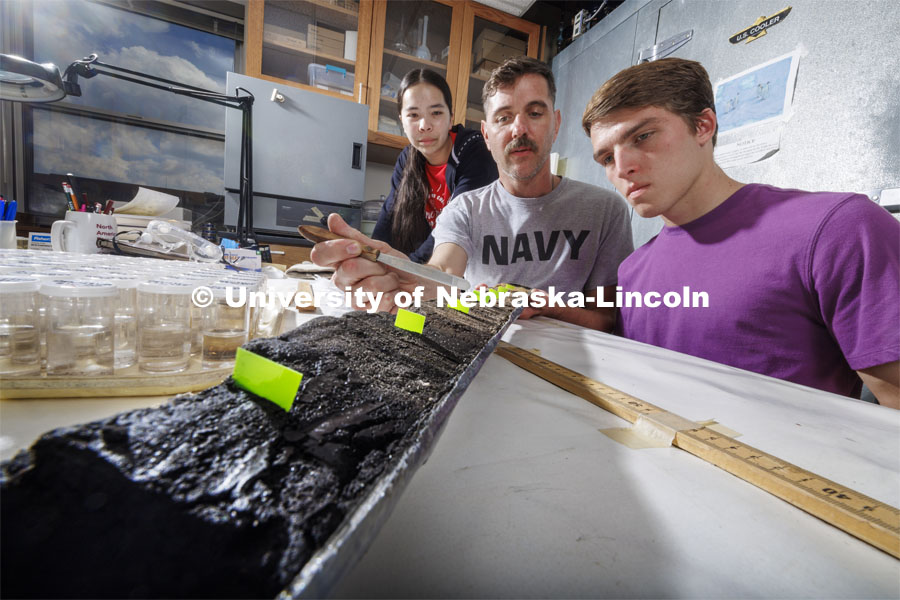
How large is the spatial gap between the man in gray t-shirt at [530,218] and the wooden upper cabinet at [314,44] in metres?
1.44

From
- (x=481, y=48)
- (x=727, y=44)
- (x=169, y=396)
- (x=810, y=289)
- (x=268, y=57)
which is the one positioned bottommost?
(x=169, y=396)

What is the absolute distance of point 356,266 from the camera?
77cm

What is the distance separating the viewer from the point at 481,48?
102 inches

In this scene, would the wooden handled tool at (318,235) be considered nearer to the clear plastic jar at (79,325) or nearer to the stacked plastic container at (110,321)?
the stacked plastic container at (110,321)

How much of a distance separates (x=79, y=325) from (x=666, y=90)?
121 cm

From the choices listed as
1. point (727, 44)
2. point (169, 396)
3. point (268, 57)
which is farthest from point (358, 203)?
point (169, 396)

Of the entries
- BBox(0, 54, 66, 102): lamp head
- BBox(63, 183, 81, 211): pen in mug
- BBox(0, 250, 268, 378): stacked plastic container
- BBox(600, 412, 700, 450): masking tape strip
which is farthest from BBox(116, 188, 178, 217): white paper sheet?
BBox(600, 412, 700, 450): masking tape strip

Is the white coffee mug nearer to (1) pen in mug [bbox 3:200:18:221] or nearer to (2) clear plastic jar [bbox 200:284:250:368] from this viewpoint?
(1) pen in mug [bbox 3:200:18:221]

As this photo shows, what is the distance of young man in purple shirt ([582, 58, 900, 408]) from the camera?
0.66 metres

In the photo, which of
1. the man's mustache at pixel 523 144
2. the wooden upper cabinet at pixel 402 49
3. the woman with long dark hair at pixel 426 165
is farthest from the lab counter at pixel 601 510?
the wooden upper cabinet at pixel 402 49

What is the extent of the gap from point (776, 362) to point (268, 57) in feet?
9.16

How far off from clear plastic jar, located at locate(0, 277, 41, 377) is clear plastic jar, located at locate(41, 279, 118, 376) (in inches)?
0.6

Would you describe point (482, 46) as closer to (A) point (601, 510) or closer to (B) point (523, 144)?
(B) point (523, 144)

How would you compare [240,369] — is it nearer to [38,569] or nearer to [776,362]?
[38,569]
